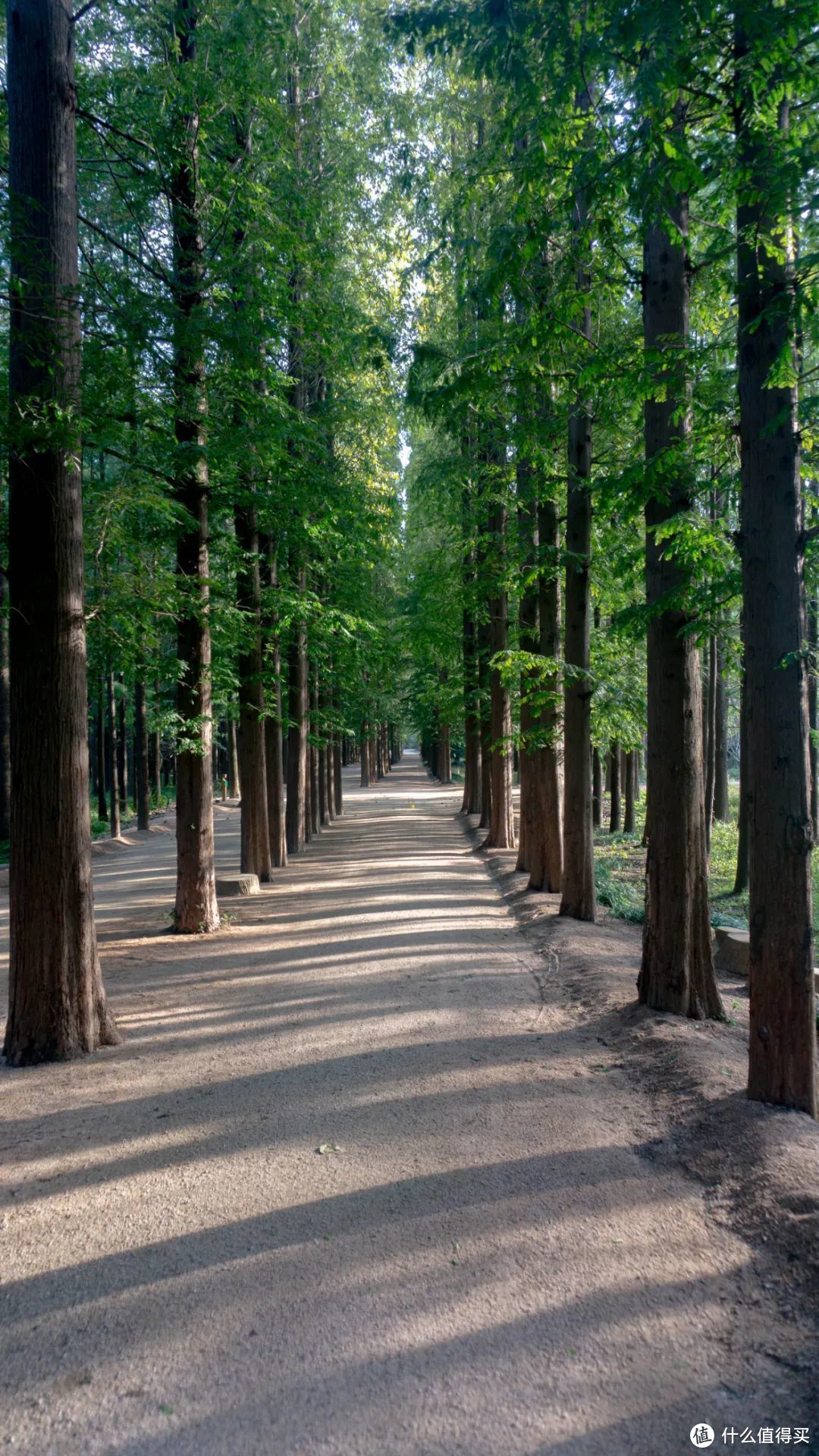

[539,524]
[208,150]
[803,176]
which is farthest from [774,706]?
[208,150]

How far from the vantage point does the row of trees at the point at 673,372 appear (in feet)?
14.8

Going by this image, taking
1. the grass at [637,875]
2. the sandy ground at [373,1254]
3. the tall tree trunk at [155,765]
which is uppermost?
the tall tree trunk at [155,765]

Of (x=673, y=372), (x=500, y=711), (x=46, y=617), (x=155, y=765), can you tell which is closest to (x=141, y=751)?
(x=500, y=711)

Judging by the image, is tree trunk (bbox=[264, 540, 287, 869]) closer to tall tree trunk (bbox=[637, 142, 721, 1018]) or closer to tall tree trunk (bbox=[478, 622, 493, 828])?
tall tree trunk (bbox=[478, 622, 493, 828])

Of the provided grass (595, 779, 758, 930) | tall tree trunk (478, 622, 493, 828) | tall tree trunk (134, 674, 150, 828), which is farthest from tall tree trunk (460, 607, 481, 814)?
tall tree trunk (134, 674, 150, 828)

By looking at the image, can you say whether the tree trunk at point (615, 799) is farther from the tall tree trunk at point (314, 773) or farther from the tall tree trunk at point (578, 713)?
the tall tree trunk at point (578, 713)

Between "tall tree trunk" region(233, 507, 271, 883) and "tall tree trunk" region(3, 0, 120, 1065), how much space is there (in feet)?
21.3

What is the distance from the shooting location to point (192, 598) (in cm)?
984

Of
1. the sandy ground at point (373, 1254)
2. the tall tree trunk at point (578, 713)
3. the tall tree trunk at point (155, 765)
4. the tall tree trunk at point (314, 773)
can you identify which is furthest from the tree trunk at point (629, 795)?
the sandy ground at point (373, 1254)

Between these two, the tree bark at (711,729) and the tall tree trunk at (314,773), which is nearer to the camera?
the tree bark at (711,729)

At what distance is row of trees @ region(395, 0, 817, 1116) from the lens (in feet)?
14.8

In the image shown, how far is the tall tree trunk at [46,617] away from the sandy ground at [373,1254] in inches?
24.2

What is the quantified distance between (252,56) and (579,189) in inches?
256

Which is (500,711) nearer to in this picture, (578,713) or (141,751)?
(578,713)
